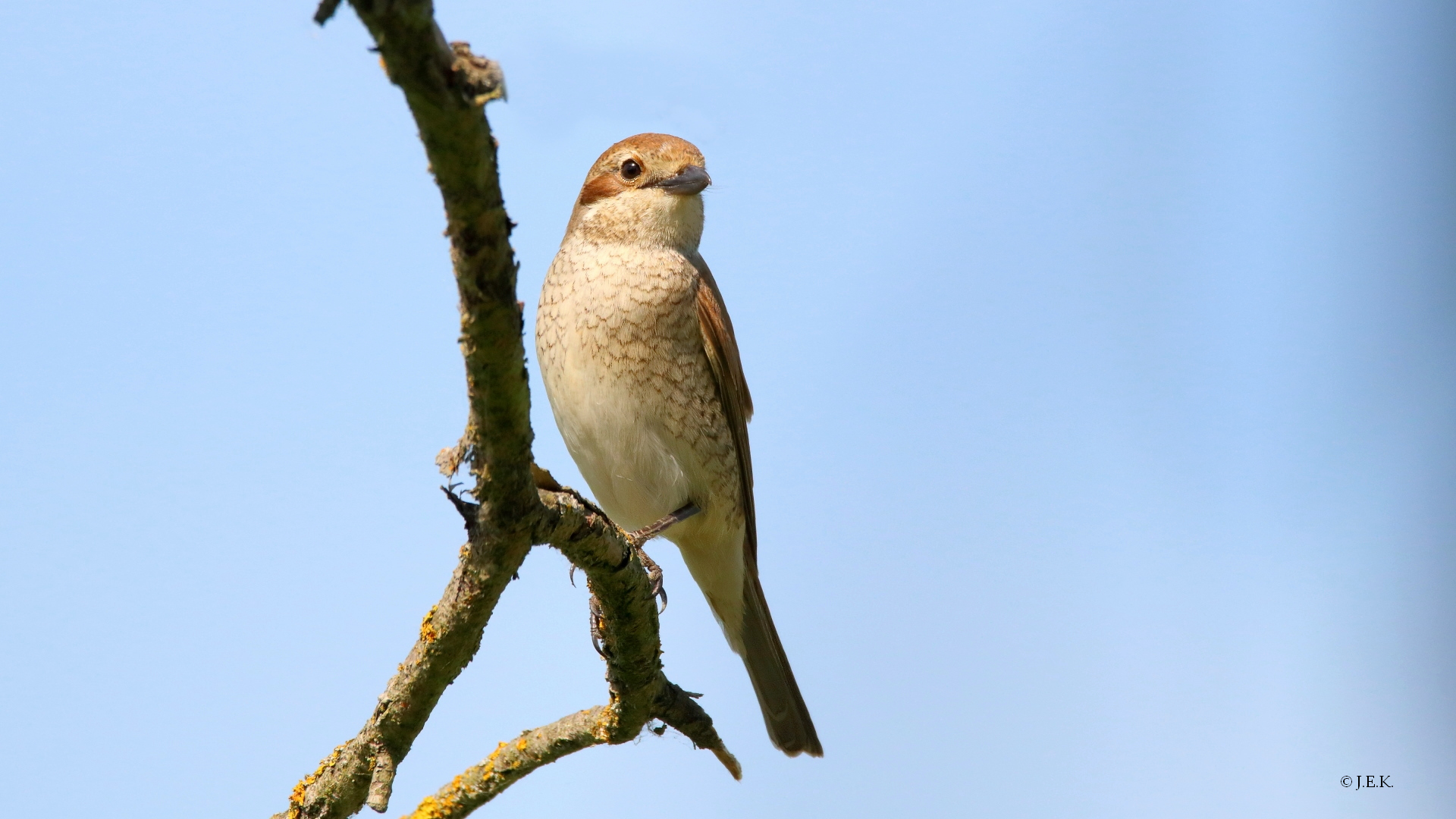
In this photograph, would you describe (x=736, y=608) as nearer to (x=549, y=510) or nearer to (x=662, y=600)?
(x=662, y=600)

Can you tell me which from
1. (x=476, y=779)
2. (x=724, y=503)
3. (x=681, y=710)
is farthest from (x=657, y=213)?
(x=476, y=779)

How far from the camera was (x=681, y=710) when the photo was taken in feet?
13.3

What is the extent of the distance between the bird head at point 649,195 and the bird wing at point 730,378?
0.19 meters

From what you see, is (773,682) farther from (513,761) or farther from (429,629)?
(429,629)

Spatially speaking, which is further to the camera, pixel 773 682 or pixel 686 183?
pixel 773 682

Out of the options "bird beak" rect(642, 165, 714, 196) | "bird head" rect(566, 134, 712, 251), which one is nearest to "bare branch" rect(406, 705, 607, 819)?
"bird head" rect(566, 134, 712, 251)

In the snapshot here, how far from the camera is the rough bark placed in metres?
1.84

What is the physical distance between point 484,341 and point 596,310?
222 centimetres

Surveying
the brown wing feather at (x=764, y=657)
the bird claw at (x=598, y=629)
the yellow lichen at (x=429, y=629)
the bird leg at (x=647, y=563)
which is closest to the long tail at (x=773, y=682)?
the brown wing feather at (x=764, y=657)

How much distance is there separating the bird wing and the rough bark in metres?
1.18

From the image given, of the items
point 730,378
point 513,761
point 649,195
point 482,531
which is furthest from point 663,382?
point 482,531

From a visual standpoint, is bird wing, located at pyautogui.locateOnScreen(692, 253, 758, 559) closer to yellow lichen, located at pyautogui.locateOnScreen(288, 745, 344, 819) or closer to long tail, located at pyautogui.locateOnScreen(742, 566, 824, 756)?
long tail, located at pyautogui.locateOnScreen(742, 566, 824, 756)

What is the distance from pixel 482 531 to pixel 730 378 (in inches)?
90.2

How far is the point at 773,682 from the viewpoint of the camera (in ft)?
17.1
